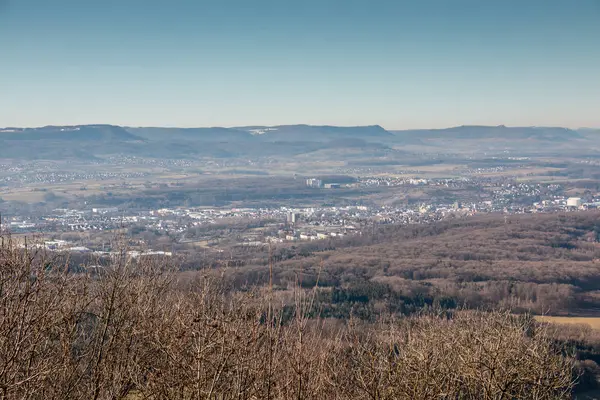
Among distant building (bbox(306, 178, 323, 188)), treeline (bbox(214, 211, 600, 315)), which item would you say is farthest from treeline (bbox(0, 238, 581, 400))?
distant building (bbox(306, 178, 323, 188))

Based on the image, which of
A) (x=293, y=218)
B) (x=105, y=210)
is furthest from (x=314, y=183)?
(x=105, y=210)

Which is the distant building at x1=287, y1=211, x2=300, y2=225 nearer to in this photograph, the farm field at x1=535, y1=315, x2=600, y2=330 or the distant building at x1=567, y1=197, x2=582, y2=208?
the distant building at x1=567, y1=197, x2=582, y2=208

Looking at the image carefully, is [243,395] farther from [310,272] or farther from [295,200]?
[295,200]

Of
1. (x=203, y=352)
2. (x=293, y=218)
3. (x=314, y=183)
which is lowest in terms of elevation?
(x=293, y=218)

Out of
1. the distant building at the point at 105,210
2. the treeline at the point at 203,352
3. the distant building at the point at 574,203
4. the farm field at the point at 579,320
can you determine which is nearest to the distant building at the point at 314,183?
the distant building at the point at 105,210

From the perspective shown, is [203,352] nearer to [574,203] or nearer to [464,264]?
[464,264]

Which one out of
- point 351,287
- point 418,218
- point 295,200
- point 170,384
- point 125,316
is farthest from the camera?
point 295,200

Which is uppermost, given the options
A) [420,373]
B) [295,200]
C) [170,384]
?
[170,384]

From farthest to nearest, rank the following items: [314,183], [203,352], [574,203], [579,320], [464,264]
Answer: [314,183] → [574,203] → [464,264] → [579,320] → [203,352]

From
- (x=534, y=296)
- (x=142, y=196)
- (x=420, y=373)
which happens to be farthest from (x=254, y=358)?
(x=142, y=196)
